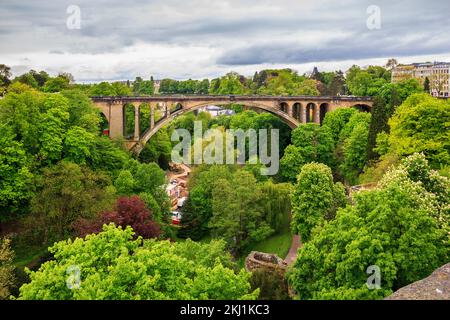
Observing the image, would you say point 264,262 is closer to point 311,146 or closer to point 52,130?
point 52,130

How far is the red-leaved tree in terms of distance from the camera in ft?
74.0

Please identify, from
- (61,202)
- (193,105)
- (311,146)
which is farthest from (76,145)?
(193,105)

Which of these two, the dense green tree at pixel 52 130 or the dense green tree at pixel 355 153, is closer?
the dense green tree at pixel 52 130

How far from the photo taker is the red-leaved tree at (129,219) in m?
22.6

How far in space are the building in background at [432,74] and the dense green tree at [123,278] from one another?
71777 millimetres

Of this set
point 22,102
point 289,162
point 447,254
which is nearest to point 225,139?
point 289,162

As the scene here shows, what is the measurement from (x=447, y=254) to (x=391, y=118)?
1956cm

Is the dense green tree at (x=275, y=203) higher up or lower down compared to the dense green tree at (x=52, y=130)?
lower down

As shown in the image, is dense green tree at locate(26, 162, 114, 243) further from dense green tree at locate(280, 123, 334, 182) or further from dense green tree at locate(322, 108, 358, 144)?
dense green tree at locate(322, 108, 358, 144)

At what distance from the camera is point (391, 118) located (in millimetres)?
34250

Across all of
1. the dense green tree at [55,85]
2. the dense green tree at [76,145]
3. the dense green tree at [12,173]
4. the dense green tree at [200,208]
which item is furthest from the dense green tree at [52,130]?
the dense green tree at [55,85]

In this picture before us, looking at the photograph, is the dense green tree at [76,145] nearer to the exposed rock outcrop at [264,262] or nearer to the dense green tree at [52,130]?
the dense green tree at [52,130]

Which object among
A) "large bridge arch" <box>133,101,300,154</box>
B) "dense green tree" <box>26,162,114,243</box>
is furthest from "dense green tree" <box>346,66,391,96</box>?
"dense green tree" <box>26,162,114,243</box>
